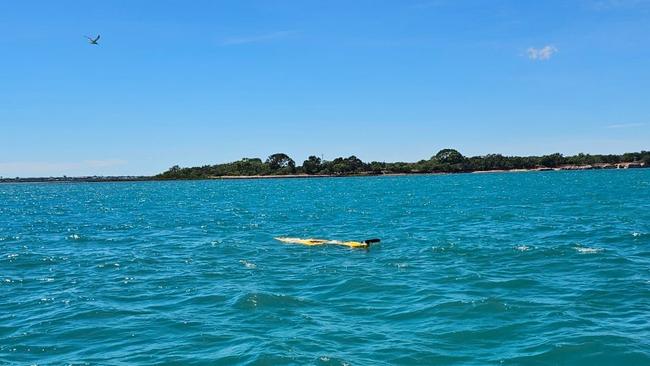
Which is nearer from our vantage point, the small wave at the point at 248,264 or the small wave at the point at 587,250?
the small wave at the point at 248,264

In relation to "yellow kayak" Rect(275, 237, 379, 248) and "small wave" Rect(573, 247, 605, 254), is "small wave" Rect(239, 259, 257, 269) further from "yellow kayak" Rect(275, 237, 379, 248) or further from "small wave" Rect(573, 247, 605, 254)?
"small wave" Rect(573, 247, 605, 254)

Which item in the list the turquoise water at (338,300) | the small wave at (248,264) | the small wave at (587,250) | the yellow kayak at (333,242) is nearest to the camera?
the turquoise water at (338,300)

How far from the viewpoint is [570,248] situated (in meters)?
29.1

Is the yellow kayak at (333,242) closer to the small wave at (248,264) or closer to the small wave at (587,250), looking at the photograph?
the small wave at (248,264)

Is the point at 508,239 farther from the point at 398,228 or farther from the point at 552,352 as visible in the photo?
the point at 552,352

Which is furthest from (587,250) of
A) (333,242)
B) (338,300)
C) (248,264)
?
(248,264)

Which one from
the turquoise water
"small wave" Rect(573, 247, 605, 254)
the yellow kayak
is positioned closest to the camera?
the turquoise water

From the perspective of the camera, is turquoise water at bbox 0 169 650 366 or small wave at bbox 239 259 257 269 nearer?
turquoise water at bbox 0 169 650 366

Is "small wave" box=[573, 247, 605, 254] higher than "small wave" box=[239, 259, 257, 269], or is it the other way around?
"small wave" box=[573, 247, 605, 254]

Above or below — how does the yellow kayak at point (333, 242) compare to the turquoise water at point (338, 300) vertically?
above

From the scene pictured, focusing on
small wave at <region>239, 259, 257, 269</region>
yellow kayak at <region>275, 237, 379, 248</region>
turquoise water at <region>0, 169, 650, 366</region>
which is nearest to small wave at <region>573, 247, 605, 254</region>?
turquoise water at <region>0, 169, 650, 366</region>

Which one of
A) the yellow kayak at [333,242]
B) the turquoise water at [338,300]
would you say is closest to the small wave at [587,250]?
the turquoise water at [338,300]

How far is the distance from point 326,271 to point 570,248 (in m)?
13.1

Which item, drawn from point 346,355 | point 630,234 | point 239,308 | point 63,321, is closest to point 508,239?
point 630,234
